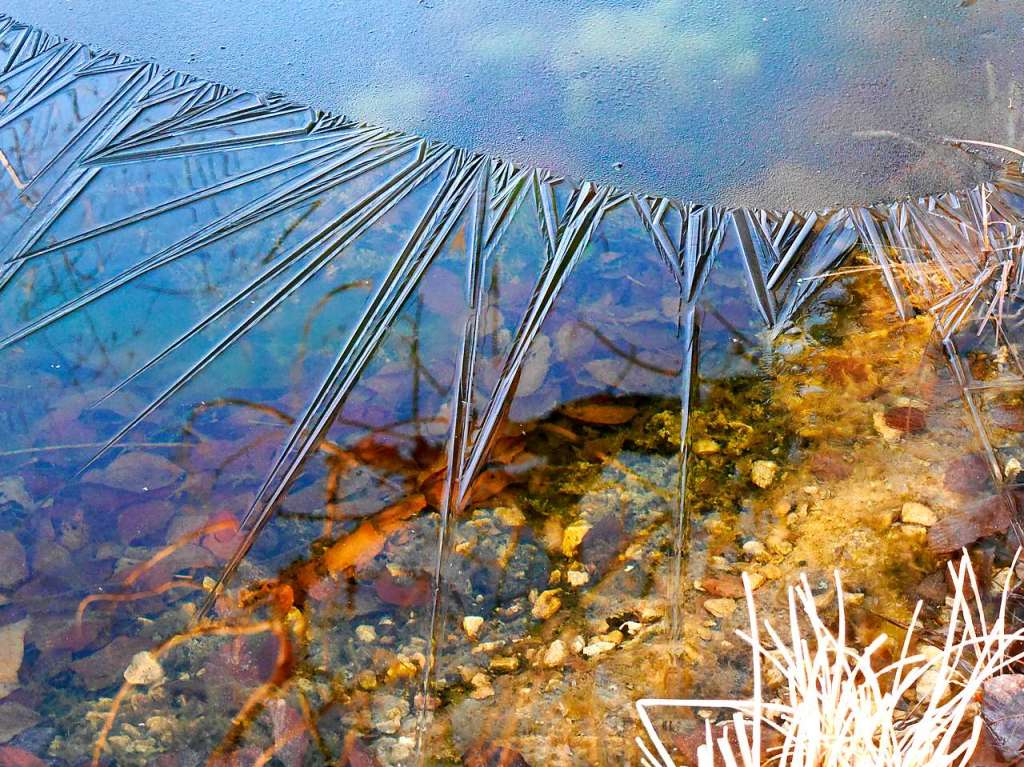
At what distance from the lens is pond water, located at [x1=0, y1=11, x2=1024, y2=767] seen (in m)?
1.29

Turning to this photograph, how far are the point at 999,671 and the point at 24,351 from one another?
1.82 meters

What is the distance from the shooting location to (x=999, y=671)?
1.24 metres

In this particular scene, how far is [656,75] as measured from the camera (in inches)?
86.6

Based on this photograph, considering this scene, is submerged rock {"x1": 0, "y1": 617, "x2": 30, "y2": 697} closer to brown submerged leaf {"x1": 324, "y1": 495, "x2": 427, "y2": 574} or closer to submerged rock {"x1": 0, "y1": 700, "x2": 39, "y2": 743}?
submerged rock {"x1": 0, "y1": 700, "x2": 39, "y2": 743}

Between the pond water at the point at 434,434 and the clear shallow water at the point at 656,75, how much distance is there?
0.11 metres

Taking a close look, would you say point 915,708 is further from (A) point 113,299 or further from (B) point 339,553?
(A) point 113,299

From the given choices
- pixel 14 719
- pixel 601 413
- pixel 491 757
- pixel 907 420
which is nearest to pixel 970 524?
pixel 907 420

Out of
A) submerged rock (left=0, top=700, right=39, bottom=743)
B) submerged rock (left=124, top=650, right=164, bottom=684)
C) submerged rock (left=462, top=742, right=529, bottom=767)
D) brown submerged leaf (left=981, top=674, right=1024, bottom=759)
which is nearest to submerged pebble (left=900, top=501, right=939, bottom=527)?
brown submerged leaf (left=981, top=674, right=1024, bottom=759)

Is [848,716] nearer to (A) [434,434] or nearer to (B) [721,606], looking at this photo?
(B) [721,606]

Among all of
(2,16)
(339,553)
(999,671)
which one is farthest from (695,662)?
(2,16)

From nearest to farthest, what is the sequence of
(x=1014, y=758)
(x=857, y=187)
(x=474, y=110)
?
(x=1014, y=758) < (x=857, y=187) < (x=474, y=110)

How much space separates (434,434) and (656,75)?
1.20m

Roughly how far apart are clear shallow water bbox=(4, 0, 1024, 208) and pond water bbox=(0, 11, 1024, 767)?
0.11m

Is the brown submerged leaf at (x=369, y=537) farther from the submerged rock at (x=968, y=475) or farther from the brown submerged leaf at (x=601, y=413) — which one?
the submerged rock at (x=968, y=475)
